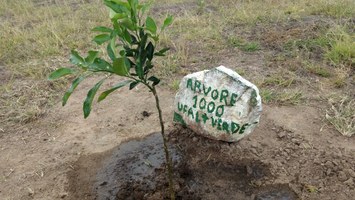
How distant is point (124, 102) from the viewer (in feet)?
10.3

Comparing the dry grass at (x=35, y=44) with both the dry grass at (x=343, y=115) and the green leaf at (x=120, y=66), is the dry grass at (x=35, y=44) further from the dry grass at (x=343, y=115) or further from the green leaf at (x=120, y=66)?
the dry grass at (x=343, y=115)

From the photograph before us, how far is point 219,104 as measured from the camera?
2.38m

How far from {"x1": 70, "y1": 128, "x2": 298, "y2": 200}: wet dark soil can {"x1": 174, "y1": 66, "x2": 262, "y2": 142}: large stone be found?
0.42 feet

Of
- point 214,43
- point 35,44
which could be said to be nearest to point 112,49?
point 214,43

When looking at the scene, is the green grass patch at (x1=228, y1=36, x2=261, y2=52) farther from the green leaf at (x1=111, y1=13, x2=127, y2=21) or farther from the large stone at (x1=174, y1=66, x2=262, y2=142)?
the green leaf at (x1=111, y1=13, x2=127, y2=21)

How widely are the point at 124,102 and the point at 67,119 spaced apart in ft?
1.54

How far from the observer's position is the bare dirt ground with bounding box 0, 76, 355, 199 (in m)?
2.29

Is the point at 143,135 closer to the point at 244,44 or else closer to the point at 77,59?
the point at 77,59

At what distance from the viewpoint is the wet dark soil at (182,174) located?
2232mm

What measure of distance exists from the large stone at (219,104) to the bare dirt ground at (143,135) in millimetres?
126

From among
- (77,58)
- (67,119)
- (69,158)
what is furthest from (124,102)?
(77,58)

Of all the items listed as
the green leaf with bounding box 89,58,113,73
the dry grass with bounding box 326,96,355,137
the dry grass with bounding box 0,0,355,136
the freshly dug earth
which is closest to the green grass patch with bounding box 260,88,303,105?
the dry grass with bounding box 0,0,355,136

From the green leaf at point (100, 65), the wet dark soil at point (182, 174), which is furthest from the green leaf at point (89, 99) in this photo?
the wet dark soil at point (182, 174)

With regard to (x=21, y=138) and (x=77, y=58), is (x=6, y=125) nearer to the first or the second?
(x=21, y=138)
